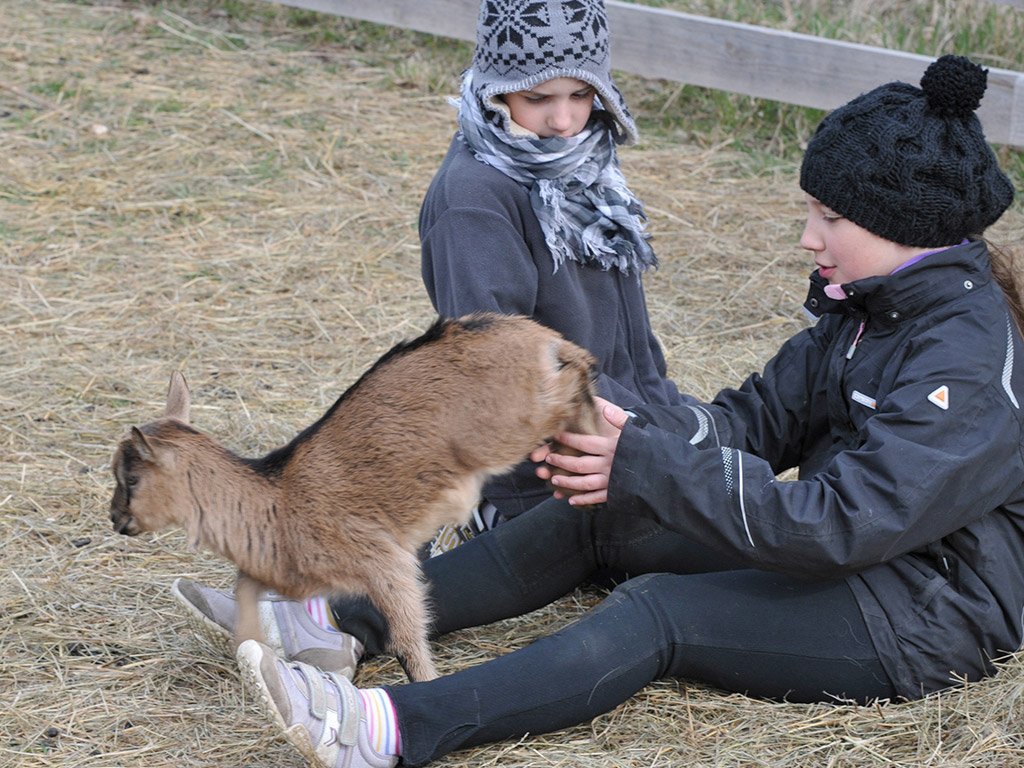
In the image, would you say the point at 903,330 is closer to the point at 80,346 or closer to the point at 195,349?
the point at 195,349

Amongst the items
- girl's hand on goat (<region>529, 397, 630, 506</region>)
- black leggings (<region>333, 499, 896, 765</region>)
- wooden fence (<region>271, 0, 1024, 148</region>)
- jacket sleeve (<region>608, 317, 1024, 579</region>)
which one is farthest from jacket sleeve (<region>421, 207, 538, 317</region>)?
wooden fence (<region>271, 0, 1024, 148</region>)

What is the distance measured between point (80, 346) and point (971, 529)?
3.73m

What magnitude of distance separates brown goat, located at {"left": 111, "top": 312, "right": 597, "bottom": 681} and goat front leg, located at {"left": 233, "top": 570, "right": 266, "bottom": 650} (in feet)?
0.22

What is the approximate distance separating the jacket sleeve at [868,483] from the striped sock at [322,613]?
930 millimetres

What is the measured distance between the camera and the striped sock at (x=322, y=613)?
299cm

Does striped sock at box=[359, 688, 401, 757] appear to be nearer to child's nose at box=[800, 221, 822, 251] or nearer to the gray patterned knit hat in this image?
child's nose at box=[800, 221, 822, 251]

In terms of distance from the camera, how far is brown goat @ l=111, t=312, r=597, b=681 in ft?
8.52

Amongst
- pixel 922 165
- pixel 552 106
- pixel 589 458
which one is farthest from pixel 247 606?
pixel 922 165

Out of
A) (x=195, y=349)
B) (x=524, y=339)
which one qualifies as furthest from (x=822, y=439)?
(x=195, y=349)

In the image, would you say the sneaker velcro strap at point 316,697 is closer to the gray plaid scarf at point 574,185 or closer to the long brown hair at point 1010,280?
the gray plaid scarf at point 574,185

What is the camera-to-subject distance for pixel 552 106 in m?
3.16

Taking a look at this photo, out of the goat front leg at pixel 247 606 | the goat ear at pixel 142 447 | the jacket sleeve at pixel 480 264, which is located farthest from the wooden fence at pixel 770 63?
the goat ear at pixel 142 447

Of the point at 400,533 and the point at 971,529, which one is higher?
the point at 971,529

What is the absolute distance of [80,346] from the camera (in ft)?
16.0
